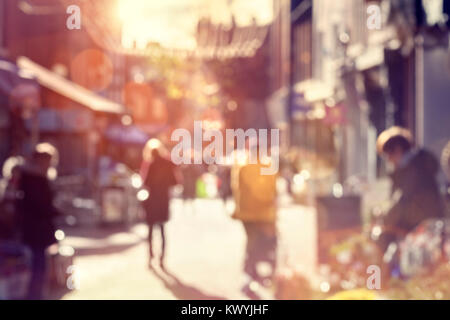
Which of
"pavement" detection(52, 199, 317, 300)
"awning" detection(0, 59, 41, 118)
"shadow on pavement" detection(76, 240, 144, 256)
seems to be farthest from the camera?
"shadow on pavement" detection(76, 240, 144, 256)

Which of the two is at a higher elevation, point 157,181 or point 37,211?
point 157,181

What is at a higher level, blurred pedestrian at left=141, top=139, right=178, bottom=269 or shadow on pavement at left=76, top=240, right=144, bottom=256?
→ blurred pedestrian at left=141, top=139, right=178, bottom=269

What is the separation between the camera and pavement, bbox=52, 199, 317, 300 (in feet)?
26.2

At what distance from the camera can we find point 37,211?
21.9 ft

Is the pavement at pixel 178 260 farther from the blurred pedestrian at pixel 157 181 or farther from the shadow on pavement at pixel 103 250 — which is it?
the blurred pedestrian at pixel 157 181

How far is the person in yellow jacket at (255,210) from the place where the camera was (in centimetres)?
862

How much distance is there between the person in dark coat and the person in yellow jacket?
259 centimetres

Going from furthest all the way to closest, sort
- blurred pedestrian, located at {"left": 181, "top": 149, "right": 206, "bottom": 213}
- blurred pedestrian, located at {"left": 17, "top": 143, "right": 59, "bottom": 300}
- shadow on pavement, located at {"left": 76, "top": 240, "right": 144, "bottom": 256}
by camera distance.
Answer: blurred pedestrian, located at {"left": 181, "top": 149, "right": 206, "bottom": 213}
shadow on pavement, located at {"left": 76, "top": 240, "right": 144, "bottom": 256}
blurred pedestrian, located at {"left": 17, "top": 143, "right": 59, "bottom": 300}

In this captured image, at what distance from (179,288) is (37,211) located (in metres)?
2.10

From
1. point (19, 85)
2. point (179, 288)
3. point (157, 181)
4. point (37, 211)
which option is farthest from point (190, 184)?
point (37, 211)

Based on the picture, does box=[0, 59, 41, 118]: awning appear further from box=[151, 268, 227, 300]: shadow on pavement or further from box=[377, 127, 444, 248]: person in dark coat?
box=[377, 127, 444, 248]: person in dark coat

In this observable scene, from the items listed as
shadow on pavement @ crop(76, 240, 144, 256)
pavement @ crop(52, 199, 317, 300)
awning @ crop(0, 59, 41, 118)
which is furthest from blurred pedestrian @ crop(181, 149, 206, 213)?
awning @ crop(0, 59, 41, 118)

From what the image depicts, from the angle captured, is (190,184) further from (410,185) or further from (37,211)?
(410,185)

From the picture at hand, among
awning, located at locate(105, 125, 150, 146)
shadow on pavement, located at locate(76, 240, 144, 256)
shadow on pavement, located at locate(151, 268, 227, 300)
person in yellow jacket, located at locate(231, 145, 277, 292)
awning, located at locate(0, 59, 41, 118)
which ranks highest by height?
awning, located at locate(105, 125, 150, 146)
